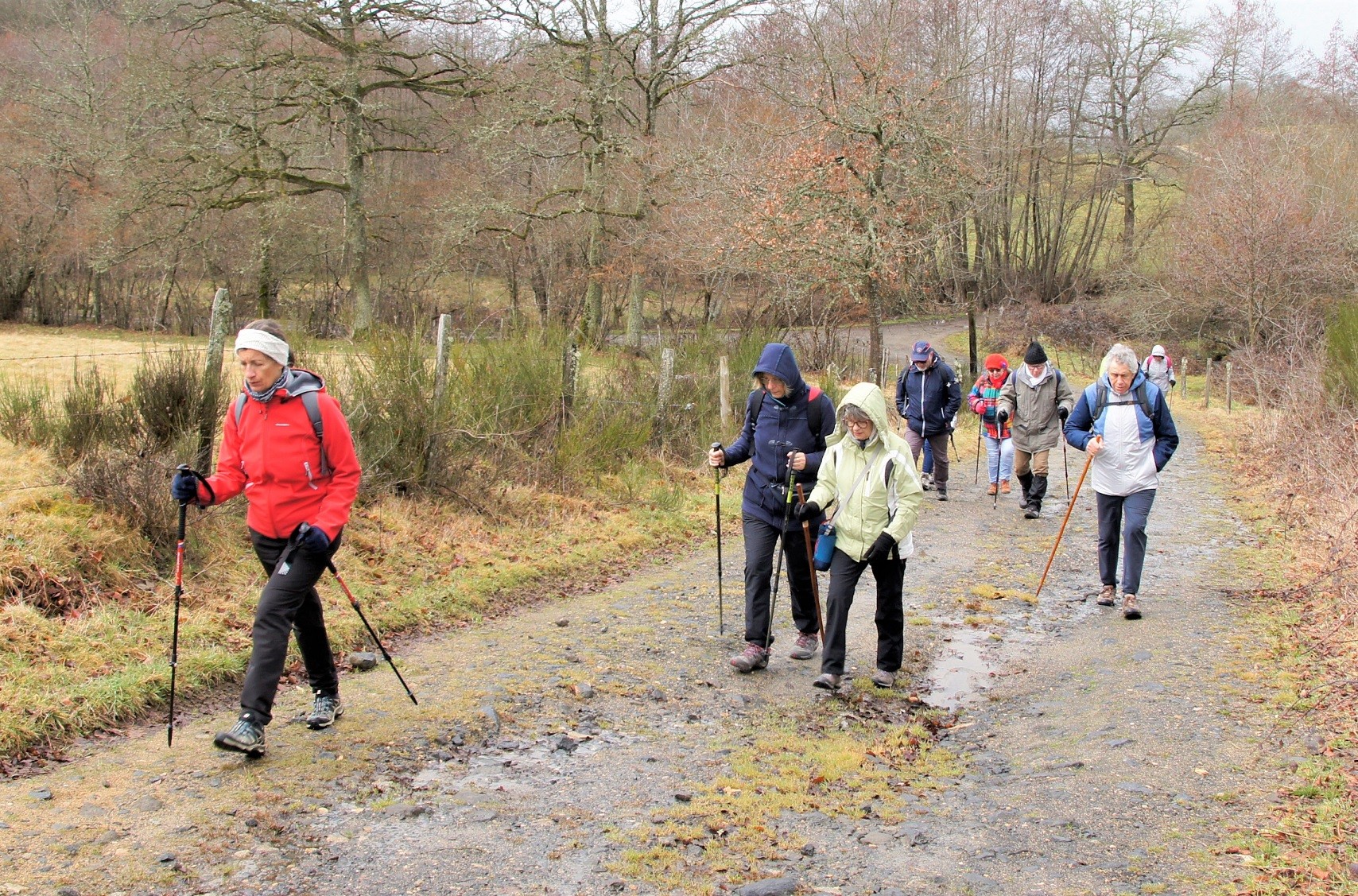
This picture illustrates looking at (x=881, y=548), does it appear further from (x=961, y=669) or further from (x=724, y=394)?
(x=724, y=394)

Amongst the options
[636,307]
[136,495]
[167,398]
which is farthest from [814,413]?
[636,307]

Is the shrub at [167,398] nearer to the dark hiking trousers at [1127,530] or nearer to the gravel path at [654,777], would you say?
the gravel path at [654,777]

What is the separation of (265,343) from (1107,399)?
614 centimetres

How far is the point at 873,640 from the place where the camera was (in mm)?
7781

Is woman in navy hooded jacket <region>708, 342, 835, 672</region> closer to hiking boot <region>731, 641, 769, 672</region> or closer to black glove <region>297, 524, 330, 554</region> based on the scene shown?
hiking boot <region>731, 641, 769, 672</region>

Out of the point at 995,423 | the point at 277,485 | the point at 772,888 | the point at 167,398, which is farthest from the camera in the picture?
the point at 995,423

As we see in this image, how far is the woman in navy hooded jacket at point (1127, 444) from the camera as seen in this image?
26.3 feet

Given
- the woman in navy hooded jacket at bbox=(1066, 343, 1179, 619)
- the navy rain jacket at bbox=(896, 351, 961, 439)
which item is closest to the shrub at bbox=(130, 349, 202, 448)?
the woman in navy hooded jacket at bbox=(1066, 343, 1179, 619)

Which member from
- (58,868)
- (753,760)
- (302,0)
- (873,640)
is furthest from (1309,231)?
(58,868)

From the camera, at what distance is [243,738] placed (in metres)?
5.09

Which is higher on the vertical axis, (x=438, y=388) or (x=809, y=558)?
(x=438, y=388)

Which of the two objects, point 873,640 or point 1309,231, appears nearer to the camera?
point 873,640

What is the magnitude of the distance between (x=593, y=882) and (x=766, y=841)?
2.64ft

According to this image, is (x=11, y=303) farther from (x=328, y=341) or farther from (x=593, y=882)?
(x=593, y=882)
